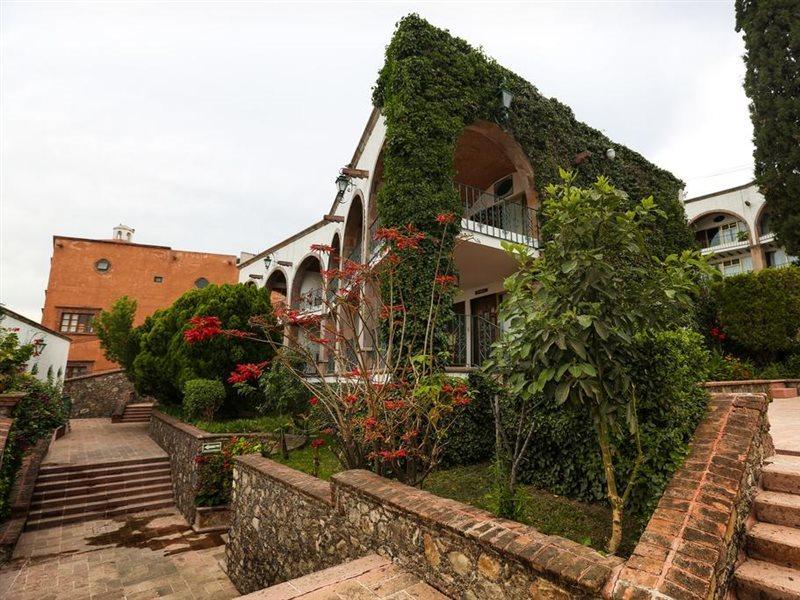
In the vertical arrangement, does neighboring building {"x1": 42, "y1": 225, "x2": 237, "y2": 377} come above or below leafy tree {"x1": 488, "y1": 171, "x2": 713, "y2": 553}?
above

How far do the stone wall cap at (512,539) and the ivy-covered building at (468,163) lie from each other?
137 inches

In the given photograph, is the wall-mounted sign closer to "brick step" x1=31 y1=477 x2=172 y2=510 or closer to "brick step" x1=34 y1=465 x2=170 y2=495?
"brick step" x1=31 y1=477 x2=172 y2=510

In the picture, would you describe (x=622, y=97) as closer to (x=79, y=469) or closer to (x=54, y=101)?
(x=54, y=101)

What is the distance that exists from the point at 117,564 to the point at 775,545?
864cm

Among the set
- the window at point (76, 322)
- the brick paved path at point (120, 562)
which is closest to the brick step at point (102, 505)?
the brick paved path at point (120, 562)

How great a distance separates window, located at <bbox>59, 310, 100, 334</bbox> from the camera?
2412cm

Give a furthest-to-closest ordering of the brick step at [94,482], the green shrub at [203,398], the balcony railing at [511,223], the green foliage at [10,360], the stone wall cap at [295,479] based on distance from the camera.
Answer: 1. the green shrub at [203,398]
2. the brick step at [94,482]
3. the balcony railing at [511,223]
4. the green foliage at [10,360]
5. the stone wall cap at [295,479]

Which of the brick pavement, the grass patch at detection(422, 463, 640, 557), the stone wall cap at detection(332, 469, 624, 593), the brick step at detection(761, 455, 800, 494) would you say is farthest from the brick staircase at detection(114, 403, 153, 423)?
the brick step at detection(761, 455, 800, 494)

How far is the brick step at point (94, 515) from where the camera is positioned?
811 cm

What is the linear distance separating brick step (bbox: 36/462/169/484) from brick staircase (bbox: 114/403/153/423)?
9143 millimetres

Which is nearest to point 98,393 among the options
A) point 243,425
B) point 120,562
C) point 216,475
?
point 243,425

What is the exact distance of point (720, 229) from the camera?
79.9ft

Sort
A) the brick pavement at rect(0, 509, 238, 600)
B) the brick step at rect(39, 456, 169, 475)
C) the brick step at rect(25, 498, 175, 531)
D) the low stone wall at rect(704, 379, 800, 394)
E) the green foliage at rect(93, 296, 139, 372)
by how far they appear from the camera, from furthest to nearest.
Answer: the green foliage at rect(93, 296, 139, 372) < the brick step at rect(39, 456, 169, 475) < the brick step at rect(25, 498, 175, 531) < the low stone wall at rect(704, 379, 800, 394) < the brick pavement at rect(0, 509, 238, 600)

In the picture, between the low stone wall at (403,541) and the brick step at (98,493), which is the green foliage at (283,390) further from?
the brick step at (98,493)
